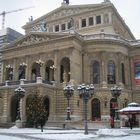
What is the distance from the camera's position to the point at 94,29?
209ft

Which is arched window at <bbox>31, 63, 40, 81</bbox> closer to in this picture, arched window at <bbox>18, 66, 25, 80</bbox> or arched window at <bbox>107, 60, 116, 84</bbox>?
arched window at <bbox>18, 66, 25, 80</bbox>

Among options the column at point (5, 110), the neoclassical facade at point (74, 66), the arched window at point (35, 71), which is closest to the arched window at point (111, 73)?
the neoclassical facade at point (74, 66)

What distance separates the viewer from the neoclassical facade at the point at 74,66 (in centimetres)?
5144

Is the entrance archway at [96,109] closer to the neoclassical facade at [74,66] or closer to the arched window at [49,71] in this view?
the neoclassical facade at [74,66]

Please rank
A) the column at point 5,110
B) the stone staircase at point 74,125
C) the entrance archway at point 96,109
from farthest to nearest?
1. the entrance archway at point 96,109
2. the column at point 5,110
3. the stone staircase at point 74,125

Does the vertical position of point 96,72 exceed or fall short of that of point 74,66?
it falls short

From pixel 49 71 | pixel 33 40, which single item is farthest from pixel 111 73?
pixel 33 40

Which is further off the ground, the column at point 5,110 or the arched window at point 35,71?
the arched window at point 35,71

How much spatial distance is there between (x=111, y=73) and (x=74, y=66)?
305 inches

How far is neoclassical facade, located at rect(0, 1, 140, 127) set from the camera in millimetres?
51438

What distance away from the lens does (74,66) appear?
52969mm

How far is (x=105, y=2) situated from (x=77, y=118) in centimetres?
2777

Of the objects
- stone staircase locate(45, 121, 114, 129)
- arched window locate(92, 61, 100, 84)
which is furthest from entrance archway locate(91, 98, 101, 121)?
stone staircase locate(45, 121, 114, 129)

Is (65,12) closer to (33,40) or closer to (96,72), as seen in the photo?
(33,40)
